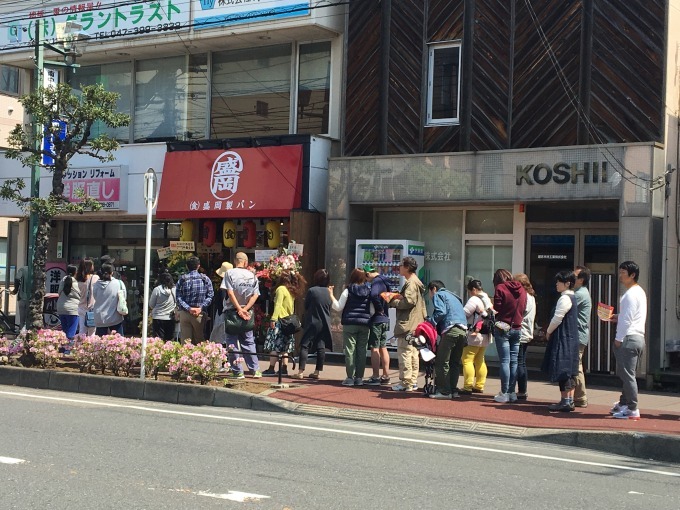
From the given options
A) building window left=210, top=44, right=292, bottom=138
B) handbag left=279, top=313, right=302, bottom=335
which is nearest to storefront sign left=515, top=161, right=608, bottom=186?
handbag left=279, top=313, right=302, bottom=335

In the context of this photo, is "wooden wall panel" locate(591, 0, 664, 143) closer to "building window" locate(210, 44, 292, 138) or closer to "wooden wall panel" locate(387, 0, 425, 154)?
"wooden wall panel" locate(387, 0, 425, 154)

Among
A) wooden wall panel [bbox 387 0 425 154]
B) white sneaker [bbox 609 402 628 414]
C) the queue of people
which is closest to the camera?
white sneaker [bbox 609 402 628 414]

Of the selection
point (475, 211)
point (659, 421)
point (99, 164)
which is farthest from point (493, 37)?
point (99, 164)

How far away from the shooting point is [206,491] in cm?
720

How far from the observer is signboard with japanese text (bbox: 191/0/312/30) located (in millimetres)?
18562

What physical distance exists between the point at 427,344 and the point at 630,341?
2.85 metres

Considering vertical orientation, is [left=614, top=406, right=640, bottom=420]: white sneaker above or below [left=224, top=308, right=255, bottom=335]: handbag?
below

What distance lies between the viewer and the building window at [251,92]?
19.9 metres

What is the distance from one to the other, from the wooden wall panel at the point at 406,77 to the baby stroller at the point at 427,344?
214 inches

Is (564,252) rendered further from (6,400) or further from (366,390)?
(6,400)

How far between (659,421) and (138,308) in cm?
1329

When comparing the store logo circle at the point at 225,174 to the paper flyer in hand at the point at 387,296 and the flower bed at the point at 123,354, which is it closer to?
the flower bed at the point at 123,354

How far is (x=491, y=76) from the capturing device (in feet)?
54.8

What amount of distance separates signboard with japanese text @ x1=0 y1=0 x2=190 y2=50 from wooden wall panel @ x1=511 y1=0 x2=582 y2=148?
748 centimetres
